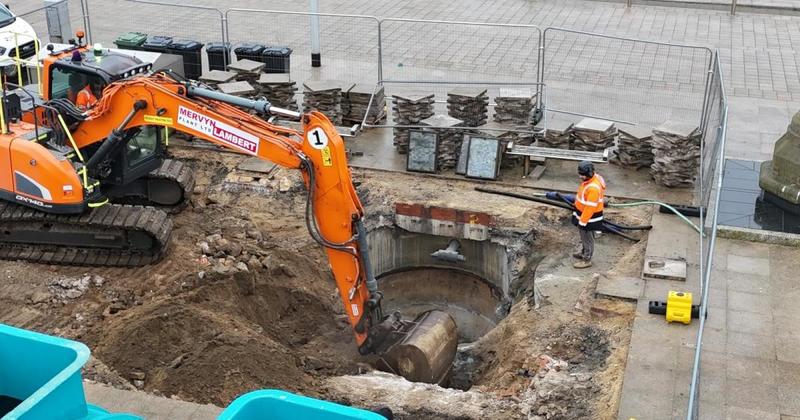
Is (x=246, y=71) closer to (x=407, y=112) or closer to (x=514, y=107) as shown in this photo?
(x=407, y=112)

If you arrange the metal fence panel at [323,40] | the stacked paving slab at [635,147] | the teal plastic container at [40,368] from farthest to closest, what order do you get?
the metal fence panel at [323,40] < the stacked paving slab at [635,147] < the teal plastic container at [40,368]

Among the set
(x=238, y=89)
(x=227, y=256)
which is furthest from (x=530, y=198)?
(x=238, y=89)

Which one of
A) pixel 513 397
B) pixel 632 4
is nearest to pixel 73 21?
pixel 632 4

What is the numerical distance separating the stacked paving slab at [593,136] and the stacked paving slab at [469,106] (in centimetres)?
161

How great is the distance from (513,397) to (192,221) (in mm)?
6105

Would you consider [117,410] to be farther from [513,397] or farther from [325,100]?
[325,100]

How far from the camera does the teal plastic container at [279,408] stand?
3.89 m

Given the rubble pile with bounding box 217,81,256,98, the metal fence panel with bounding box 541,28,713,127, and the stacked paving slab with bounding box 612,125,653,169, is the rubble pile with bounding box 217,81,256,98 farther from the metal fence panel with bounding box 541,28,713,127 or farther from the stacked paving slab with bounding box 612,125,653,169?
the stacked paving slab with bounding box 612,125,653,169

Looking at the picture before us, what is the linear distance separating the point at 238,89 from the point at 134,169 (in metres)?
Result: 3.80

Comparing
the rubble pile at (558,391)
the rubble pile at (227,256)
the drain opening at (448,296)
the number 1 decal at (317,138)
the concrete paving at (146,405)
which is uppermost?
the number 1 decal at (317,138)

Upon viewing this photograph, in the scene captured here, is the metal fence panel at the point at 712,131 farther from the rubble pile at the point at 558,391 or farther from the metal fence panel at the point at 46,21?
the metal fence panel at the point at 46,21

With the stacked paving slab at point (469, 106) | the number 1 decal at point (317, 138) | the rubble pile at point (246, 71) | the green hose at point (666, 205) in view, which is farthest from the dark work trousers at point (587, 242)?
the rubble pile at point (246, 71)

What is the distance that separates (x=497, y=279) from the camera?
14.0 metres

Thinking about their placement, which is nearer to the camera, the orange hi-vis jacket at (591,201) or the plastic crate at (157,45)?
the orange hi-vis jacket at (591,201)
